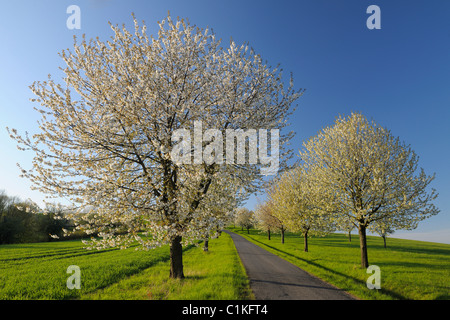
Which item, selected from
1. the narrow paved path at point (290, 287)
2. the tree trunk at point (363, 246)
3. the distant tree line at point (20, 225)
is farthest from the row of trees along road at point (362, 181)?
the distant tree line at point (20, 225)

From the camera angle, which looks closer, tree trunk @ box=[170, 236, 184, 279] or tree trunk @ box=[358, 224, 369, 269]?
tree trunk @ box=[170, 236, 184, 279]

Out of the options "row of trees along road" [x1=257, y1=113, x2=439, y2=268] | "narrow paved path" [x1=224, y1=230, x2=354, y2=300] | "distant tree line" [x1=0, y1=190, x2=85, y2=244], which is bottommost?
→ "distant tree line" [x1=0, y1=190, x2=85, y2=244]

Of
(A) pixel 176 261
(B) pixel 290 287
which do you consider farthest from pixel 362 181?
(A) pixel 176 261

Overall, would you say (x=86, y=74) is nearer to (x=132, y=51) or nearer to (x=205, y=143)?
(x=132, y=51)

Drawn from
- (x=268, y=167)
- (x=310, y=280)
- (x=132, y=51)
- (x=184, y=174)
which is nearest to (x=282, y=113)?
(x=268, y=167)

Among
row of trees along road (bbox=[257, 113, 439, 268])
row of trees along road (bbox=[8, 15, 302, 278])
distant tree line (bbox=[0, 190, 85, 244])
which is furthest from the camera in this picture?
distant tree line (bbox=[0, 190, 85, 244])

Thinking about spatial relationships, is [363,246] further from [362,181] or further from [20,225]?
[20,225]

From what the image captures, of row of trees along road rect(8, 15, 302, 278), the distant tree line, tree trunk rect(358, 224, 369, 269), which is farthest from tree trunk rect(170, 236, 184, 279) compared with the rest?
the distant tree line

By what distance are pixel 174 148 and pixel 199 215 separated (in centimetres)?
323

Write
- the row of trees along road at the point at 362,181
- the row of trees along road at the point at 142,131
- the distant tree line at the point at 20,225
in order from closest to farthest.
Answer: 1. the row of trees along road at the point at 142,131
2. the row of trees along road at the point at 362,181
3. the distant tree line at the point at 20,225

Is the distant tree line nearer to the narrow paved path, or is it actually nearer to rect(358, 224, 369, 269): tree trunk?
the narrow paved path

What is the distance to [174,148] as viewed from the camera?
31.6ft

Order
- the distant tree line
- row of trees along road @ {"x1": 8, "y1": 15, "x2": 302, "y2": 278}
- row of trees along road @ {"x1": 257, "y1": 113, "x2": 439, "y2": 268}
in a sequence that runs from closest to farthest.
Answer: row of trees along road @ {"x1": 8, "y1": 15, "x2": 302, "y2": 278}, row of trees along road @ {"x1": 257, "y1": 113, "x2": 439, "y2": 268}, the distant tree line

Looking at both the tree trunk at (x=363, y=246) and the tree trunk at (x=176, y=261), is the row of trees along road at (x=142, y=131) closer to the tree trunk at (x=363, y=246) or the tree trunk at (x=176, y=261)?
the tree trunk at (x=176, y=261)
